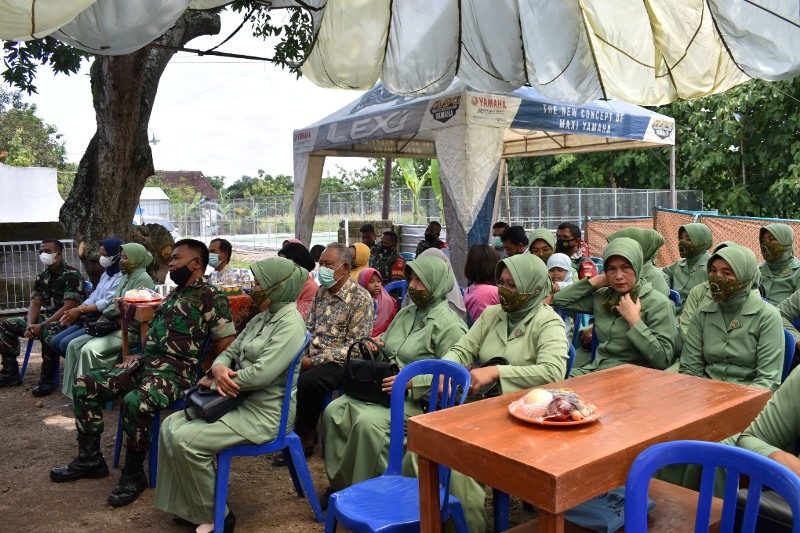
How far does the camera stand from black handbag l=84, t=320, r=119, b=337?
607cm

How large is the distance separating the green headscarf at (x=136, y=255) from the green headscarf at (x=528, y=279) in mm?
3894

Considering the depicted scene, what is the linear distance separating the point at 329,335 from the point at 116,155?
173 inches

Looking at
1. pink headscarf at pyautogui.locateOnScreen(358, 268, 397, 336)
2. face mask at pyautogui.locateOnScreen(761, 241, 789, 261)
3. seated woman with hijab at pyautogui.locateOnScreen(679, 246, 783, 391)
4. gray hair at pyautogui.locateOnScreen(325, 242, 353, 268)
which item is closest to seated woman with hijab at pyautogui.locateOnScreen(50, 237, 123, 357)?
pink headscarf at pyautogui.locateOnScreen(358, 268, 397, 336)

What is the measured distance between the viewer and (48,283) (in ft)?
23.1

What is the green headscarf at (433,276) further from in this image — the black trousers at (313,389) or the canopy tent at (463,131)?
the canopy tent at (463,131)

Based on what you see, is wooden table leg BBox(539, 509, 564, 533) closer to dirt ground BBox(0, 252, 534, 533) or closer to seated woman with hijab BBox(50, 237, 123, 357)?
dirt ground BBox(0, 252, 534, 533)

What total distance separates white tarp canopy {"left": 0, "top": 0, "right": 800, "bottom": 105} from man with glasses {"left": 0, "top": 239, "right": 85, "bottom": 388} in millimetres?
3460

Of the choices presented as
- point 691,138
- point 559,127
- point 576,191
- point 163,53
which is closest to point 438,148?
point 559,127

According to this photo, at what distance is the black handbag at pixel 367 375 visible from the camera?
3.83m

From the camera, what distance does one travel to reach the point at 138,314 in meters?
5.14

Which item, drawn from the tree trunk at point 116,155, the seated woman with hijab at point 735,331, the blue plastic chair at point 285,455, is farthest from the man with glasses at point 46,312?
the seated woman with hijab at point 735,331

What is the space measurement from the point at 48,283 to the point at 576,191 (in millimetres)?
14834

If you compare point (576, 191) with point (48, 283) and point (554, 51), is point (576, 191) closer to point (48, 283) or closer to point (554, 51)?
point (554, 51)

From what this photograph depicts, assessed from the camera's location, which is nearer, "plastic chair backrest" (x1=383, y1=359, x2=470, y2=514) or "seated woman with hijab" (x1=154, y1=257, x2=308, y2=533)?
"plastic chair backrest" (x1=383, y1=359, x2=470, y2=514)
